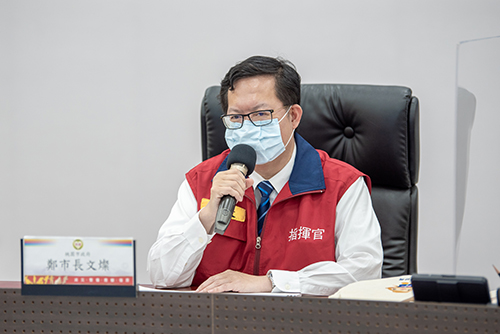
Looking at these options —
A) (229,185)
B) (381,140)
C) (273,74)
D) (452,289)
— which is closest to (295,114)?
(273,74)

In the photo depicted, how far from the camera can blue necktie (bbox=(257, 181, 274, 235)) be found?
4.75 feet

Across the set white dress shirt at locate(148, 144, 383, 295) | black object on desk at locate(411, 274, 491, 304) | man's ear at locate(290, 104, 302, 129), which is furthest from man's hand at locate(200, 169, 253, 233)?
black object on desk at locate(411, 274, 491, 304)

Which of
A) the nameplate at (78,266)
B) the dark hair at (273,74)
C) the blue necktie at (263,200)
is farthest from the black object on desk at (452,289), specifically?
the dark hair at (273,74)

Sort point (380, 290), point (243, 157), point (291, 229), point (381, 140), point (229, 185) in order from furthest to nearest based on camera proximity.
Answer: point (381, 140) < point (291, 229) < point (243, 157) < point (229, 185) < point (380, 290)

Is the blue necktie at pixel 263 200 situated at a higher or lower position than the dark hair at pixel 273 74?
lower

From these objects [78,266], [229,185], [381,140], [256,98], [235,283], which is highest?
[256,98]

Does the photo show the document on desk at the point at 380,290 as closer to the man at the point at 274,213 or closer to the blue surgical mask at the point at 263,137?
the man at the point at 274,213

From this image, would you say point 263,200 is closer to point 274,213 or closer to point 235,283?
point 274,213

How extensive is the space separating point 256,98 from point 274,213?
351 mm

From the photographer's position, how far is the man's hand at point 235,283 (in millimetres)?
1185

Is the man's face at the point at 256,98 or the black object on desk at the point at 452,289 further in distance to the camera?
the man's face at the point at 256,98

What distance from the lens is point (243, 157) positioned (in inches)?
50.4

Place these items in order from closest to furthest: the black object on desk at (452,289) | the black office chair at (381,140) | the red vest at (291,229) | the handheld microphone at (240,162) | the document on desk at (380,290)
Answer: the black object on desk at (452,289) < the document on desk at (380,290) < the handheld microphone at (240,162) < the red vest at (291,229) < the black office chair at (381,140)

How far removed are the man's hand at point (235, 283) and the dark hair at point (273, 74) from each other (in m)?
0.56
